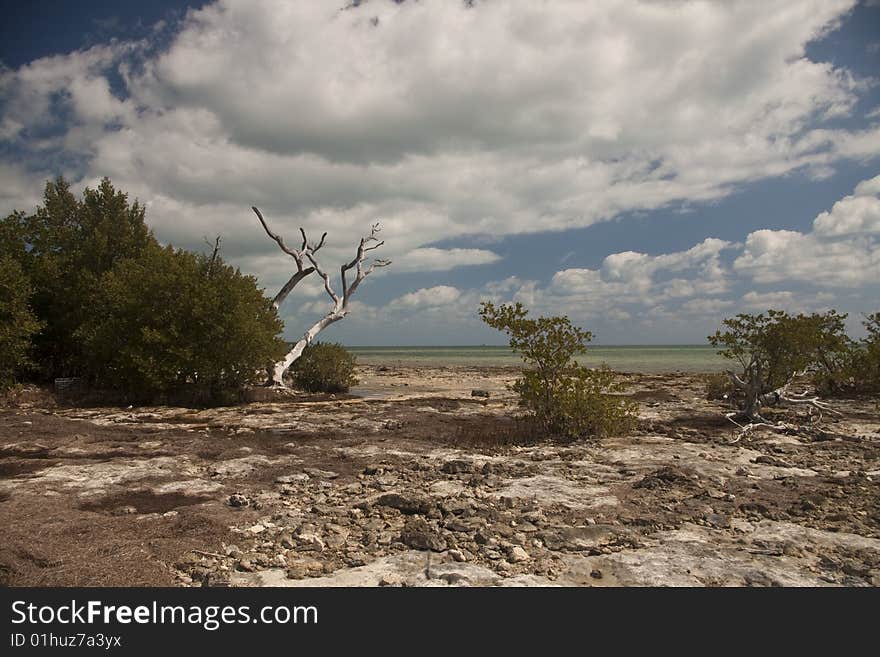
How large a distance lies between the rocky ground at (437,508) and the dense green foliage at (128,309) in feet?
20.5

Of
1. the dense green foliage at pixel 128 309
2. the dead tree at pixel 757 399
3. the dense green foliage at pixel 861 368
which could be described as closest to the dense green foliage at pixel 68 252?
the dense green foliage at pixel 128 309

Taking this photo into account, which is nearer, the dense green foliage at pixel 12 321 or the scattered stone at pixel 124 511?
the scattered stone at pixel 124 511

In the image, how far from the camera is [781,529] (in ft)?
18.8

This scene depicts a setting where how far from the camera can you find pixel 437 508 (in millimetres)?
6449

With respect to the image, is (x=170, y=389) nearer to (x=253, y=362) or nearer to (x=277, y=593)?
(x=253, y=362)

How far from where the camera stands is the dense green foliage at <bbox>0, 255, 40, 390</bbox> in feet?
60.0

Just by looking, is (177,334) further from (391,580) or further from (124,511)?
(391,580)

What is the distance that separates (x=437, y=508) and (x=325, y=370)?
1849cm

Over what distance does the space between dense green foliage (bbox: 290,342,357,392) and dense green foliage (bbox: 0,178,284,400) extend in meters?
3.76

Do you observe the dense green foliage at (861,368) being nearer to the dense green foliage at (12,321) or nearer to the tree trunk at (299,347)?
the tree trunk at (299,347)

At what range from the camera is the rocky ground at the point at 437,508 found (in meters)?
4.76

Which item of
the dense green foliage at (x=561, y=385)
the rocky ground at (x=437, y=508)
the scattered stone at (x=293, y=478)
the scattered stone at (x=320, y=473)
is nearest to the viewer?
the rocky ground at (x=437, y=508)

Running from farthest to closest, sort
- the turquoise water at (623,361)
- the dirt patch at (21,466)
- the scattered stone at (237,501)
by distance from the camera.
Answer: the turquoise water at (623,361) → the dirt patch at (21,466) → the scattered stone at (237,501)

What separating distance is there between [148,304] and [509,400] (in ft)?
43.5
